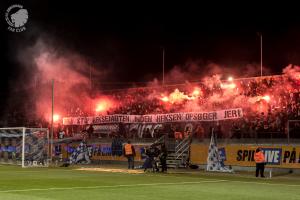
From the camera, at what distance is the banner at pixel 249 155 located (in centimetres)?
2992

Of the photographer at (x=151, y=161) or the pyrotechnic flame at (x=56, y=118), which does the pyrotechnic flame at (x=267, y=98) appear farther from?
the pyrotechnic flame at (x=56, y=118)

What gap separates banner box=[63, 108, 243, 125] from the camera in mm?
34469

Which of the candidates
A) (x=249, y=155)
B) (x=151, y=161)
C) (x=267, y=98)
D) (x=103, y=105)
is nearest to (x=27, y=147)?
(x=151, y=161)

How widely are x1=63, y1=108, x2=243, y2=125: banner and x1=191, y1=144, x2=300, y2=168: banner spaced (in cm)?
226

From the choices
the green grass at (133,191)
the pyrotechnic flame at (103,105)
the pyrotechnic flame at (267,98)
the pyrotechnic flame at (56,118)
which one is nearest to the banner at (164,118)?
the pyrotechnic flame at (56,118)

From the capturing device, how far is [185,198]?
53.5 feet

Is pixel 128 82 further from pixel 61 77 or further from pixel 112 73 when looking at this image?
pixel 61 77

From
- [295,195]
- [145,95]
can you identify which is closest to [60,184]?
[295,195]

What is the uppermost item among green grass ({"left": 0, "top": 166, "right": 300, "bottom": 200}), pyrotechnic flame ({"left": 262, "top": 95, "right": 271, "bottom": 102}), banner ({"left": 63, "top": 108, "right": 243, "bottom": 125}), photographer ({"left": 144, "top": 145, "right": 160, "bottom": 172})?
pyrotechnic flame ({"left": 262, "top": 95, "right": 271, "bottom": 102})

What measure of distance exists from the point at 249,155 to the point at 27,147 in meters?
15.5

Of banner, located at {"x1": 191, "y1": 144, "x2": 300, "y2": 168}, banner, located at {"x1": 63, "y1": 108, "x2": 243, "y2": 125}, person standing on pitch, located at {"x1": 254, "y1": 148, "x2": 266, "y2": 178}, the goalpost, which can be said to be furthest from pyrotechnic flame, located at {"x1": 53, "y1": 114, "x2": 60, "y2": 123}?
person standing on pitch, located at {"x1": 254, "y1": 148, "x2": 266, "y2": 178}

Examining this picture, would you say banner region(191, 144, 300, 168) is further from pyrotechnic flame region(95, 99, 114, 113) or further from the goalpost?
pyrotechnic flame region(95, 99, 114, 113)

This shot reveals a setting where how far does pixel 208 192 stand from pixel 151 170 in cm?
1414

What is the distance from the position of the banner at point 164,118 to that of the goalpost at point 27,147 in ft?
22.6
